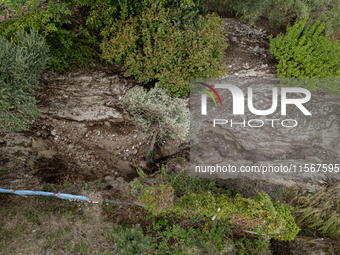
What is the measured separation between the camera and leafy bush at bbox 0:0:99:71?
4.56 metres

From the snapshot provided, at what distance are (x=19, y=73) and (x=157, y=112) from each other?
3.69 metres

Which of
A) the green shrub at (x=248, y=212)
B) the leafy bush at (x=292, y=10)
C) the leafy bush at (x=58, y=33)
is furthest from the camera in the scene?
the leafy bush at (x=292, y=10)

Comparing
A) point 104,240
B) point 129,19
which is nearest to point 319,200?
point 104,240

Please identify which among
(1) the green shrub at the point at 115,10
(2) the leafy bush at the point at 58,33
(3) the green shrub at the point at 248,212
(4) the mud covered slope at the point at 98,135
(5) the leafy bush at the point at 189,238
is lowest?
(5) the leafy bush at the point at 189,238

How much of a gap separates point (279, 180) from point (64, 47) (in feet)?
26.4

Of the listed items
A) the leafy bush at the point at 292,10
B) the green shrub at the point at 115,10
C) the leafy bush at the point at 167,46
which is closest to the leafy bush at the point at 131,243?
the leafy bush at the point at 167,46

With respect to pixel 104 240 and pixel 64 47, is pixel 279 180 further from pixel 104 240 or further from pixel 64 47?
pixel 64 47

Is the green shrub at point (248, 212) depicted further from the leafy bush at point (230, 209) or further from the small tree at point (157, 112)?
the small tree at point (157, 112)

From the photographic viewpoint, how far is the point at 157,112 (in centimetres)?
588

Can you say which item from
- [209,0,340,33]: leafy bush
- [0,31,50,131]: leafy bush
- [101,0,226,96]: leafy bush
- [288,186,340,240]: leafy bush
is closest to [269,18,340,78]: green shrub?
[209,0,340,33]: leafy bush

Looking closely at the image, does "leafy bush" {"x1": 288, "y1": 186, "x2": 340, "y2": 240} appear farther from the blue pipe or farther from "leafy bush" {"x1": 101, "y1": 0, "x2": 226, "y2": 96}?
the blue pipe

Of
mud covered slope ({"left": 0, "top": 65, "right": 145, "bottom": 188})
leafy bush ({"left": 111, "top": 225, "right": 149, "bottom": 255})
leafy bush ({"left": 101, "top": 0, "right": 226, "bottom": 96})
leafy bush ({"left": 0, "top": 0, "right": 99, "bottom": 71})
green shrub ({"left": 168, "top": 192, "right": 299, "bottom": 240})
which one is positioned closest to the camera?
leafy bush ({"left": 111, "top": 225, "right": 149, "bottom": 255})

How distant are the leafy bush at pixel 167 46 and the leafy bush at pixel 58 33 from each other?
30.6 inches

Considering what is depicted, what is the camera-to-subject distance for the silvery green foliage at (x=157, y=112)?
5.73 m
